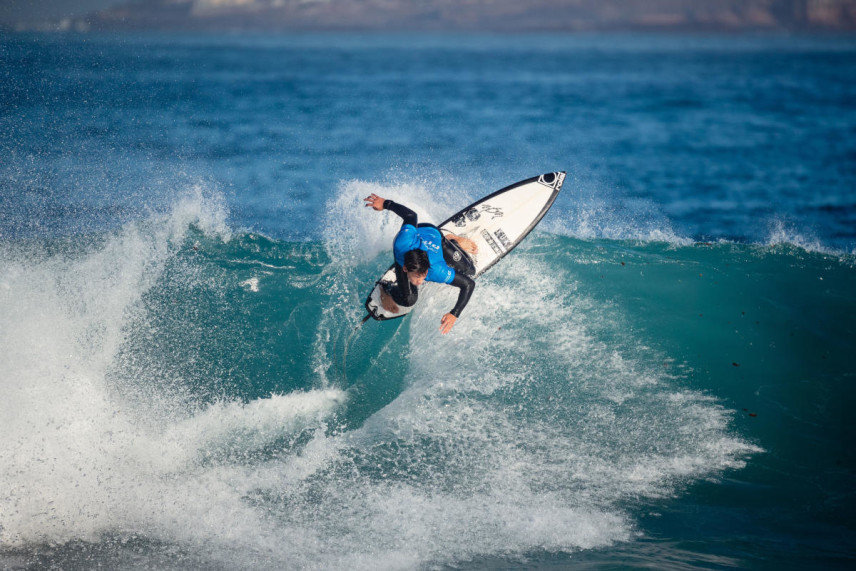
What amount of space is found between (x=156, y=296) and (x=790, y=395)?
26.4ft

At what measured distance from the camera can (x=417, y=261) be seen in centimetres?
612

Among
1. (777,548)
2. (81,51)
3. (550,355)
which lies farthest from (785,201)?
(81,51)

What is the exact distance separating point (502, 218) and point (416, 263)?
2.90m

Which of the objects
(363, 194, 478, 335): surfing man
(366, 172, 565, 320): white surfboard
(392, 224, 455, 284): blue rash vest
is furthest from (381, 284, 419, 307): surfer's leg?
(366, 172, 565, 320): white surfboard

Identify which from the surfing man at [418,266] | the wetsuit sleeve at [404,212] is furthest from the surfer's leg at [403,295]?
the wetsuit sleeve at [404,212]

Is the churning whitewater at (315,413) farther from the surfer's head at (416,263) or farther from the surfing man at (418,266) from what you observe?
the surfer's head at (416,263)

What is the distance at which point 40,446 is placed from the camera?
588 cm

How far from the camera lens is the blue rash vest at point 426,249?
258 inches

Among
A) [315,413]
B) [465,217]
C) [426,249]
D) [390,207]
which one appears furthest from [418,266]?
[465,217]

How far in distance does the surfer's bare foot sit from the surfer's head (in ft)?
4.09

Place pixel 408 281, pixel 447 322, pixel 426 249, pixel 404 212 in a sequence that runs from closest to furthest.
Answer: pixel 447 322
pixel 426 249
pixel 408 281
pixel 404 212

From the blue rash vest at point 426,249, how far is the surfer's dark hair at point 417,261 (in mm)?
356

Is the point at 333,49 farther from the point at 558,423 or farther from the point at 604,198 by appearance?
the point at 558,423

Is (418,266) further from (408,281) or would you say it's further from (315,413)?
(315,413)
